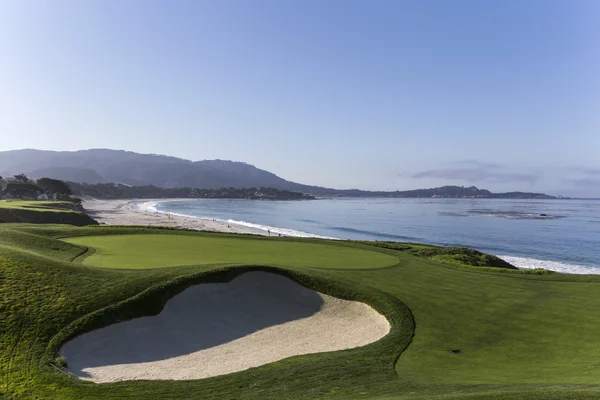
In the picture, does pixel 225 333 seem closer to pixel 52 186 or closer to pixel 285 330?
pixel 285 330

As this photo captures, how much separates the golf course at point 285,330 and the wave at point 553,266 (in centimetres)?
2323

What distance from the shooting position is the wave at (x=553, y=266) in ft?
A: 135

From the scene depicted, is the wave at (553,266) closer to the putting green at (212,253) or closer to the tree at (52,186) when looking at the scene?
the putting green at (212,253)

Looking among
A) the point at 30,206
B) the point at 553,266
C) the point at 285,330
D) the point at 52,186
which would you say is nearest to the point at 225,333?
the point at 285,330

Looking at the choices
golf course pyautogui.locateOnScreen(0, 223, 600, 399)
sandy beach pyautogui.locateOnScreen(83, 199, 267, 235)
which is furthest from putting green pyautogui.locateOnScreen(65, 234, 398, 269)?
sandy beach pyautogui.locateOnScreen(83, 199, 267, 235)

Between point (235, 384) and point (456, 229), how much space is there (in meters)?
79.9

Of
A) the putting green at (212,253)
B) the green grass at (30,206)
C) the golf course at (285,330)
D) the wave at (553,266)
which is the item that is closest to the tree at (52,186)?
the green grass at (30,206)

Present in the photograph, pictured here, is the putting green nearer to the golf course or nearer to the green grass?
the golf course

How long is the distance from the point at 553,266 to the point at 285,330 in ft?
135

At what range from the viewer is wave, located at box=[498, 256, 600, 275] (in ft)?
135

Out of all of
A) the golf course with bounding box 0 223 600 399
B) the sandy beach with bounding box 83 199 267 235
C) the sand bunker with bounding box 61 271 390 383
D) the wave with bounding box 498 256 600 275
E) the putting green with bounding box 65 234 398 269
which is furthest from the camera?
the sandy beach with bounding box 83 199 267 235

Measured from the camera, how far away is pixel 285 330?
1523 cm

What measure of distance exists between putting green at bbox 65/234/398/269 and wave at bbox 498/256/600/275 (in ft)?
84.5

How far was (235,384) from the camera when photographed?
33.8ft
